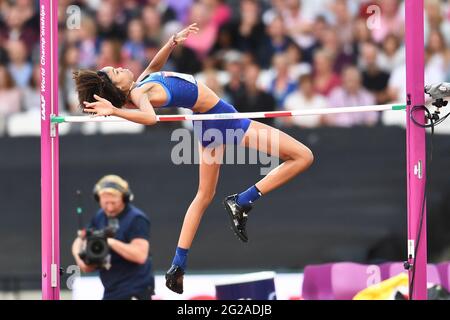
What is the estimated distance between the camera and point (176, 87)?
8.53 metres

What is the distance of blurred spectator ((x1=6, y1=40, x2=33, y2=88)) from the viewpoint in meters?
12.8

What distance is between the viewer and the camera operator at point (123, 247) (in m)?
10.5

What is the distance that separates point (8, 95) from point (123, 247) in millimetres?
2848

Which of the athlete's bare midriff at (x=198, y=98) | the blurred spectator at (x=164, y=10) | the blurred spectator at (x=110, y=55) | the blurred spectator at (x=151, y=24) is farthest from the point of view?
the blurred spectator at (x=164, y=10)

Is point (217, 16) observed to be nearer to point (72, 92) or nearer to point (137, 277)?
point (72, 92)

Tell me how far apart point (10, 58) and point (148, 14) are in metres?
1.48

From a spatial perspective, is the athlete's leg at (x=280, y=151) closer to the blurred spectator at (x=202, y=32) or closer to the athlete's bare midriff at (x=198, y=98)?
the athlete's bare midriff at (x=198, y=98)

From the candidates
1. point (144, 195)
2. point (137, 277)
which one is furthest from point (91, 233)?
point (144, 195)

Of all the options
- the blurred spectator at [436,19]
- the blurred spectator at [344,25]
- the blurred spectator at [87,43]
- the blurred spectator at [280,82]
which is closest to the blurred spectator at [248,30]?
the blurred spectator at [280,82]

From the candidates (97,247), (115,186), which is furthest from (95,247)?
(115,186)

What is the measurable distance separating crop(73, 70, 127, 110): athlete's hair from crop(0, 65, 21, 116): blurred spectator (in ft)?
13.7

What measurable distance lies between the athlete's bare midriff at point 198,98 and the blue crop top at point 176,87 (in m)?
0.03

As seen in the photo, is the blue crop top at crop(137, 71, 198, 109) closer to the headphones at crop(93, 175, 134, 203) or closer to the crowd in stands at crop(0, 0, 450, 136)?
the headphones at crop(93, 175, 134, 203)
